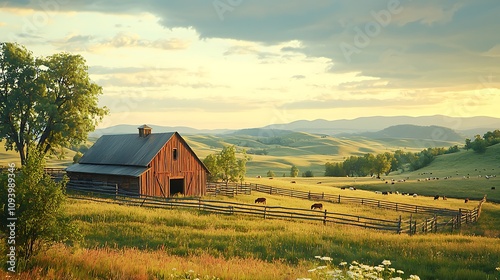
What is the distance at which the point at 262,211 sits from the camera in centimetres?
3325

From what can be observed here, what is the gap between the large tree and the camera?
153ft

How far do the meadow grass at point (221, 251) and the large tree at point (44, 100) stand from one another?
20.9m

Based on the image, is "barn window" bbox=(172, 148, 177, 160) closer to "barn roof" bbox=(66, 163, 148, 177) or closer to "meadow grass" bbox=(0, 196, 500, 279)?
"barn roof" bbox=(66, 163, 148, 177)

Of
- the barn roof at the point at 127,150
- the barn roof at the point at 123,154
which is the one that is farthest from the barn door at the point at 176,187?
the barn roof at the point at 127,150

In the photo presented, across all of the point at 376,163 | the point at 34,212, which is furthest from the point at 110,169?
the point at 376,163

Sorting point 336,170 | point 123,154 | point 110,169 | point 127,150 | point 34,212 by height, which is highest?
point 127,150

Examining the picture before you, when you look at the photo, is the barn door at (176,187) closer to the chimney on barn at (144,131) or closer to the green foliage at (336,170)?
the chimney on barn at (144,131)

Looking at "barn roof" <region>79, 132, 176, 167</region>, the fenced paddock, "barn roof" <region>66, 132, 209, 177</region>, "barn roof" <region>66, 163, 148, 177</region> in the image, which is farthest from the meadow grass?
"barn roof" <region>79, 132, 176, 167</region>

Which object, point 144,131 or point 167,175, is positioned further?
point 144,131

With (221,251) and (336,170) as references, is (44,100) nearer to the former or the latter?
(221,251)

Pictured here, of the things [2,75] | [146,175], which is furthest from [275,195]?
[2,75]

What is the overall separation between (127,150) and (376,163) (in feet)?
297

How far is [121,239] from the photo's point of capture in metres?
20.7

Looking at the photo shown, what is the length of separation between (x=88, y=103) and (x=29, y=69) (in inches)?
286
